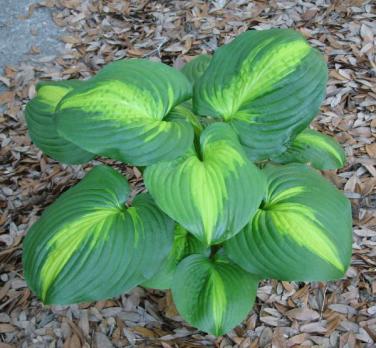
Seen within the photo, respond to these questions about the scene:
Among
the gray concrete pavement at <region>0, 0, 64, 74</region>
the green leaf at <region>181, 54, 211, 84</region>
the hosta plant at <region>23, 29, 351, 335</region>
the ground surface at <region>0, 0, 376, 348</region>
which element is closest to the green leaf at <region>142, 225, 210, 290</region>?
the hosta plant at <region>23, 29, 351, 335</region>

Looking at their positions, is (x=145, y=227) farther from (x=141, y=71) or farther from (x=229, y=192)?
(x=141, y=71)

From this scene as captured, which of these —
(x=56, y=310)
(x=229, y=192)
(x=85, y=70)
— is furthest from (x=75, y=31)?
(x=229, y=192)

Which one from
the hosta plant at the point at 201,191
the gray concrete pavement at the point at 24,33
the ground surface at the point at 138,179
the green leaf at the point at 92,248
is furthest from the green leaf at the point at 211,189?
the gray concrete pavement at the point at 24,33

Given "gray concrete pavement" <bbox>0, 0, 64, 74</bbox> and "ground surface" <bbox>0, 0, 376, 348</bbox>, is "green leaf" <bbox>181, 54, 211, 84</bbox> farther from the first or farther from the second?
"gray concrete pavement" <bbox>0, 0, 64, 74</bbox>

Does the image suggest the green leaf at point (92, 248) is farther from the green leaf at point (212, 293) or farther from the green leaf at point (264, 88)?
the green leaf at point (264, 88)

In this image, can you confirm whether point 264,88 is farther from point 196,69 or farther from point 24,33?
point 24,33

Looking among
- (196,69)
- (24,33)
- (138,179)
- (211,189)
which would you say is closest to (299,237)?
(211,189)
